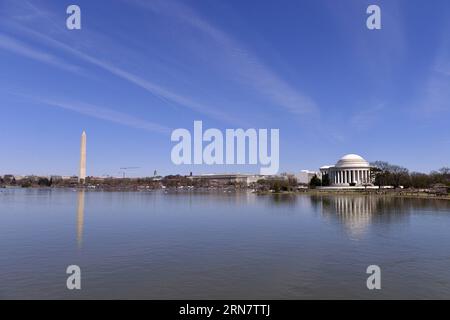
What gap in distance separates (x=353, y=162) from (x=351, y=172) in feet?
12.5

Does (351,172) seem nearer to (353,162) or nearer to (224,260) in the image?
(353,162)

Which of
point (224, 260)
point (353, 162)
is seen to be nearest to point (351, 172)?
point (353, 162)

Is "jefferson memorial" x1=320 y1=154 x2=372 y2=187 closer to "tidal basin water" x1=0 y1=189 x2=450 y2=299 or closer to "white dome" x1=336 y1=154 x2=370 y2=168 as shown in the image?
"white dome" x1=336 y1=154 x2=370 y2=168

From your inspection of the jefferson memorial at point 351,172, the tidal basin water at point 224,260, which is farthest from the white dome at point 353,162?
the tidal basin water at point 224,260

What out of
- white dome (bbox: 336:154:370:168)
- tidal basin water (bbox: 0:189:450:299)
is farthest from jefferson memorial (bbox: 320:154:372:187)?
tidal basin water (bbox: 0:189:450:299)

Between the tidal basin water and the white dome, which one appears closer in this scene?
the tidal basin water

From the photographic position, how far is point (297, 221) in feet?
132

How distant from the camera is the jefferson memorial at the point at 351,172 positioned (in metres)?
138

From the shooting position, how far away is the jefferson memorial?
454 ft

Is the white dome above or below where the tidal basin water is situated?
above

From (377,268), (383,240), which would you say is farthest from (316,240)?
(377,268)
